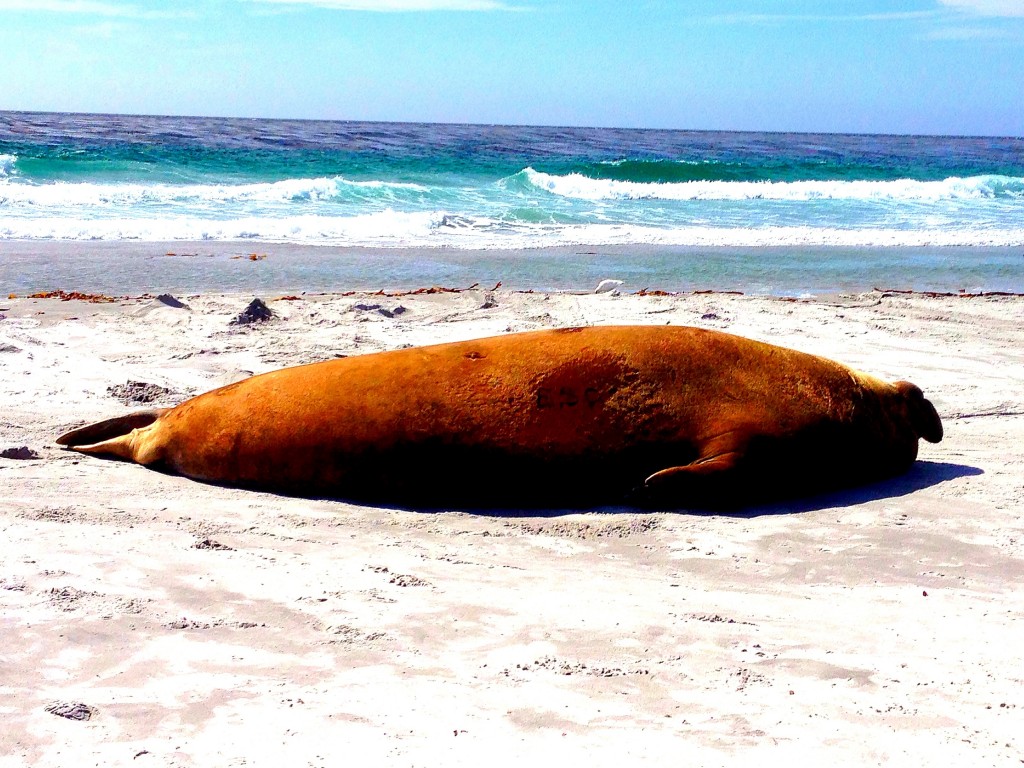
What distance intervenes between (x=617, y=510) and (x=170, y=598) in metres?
1.87

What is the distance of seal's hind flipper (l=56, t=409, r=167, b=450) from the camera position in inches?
201

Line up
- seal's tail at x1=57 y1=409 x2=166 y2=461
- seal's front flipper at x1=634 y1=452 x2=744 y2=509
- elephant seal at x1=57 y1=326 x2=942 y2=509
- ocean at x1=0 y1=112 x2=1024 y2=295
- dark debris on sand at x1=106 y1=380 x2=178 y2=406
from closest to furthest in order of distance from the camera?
seal's front flipper at x1=634 y1=452 x2=744 y2=509 < elephant seal at x1=57 y1=326 x2=942 y2=509 < seal's tail at x1=57 y1=409 x2=166 y2=461 < dark debris on sand at x1=106 y1=380 x2=178 y2=406 < ocean at x1=0 y1=112 x2=1024 y2=295

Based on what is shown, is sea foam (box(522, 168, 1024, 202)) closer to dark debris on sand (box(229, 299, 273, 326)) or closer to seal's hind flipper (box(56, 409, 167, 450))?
dark debris on sand (box(229, 299, 273, 326))

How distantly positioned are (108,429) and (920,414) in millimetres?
3751

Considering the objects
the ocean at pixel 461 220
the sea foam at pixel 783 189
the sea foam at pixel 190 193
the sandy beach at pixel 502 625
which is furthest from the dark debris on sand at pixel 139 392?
the sea foam at pixel 783 189

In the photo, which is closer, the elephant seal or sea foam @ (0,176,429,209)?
the elephant seal

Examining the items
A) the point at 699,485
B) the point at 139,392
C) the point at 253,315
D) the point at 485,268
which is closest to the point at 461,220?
the point at 485,268

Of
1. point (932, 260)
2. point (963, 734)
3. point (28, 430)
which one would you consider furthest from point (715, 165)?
point (963, 734)

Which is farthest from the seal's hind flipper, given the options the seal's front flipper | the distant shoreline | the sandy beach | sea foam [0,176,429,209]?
sea foam [0,176,429,209]

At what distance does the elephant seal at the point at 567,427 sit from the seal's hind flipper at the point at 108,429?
1.74 ft

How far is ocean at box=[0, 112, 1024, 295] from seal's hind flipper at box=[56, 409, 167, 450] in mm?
5626

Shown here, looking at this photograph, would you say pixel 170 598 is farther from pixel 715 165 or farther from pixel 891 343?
pixel 715 165

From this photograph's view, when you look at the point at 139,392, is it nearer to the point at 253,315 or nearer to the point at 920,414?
the point at 253,315

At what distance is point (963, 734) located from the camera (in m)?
2.39
